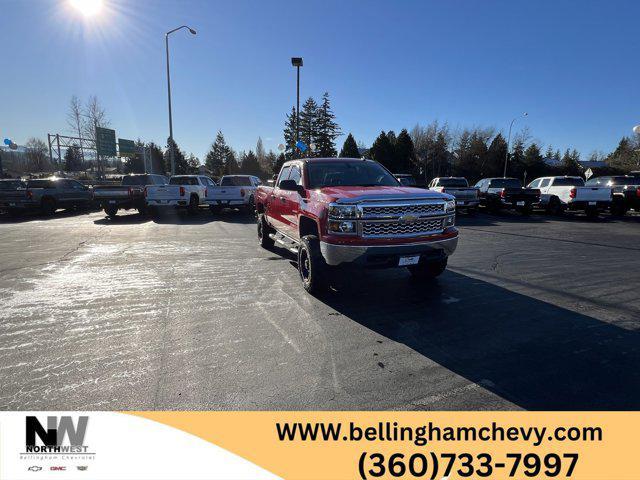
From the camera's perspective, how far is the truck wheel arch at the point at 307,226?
17.9 feet

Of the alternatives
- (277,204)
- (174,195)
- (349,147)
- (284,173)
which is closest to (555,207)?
(284,173)

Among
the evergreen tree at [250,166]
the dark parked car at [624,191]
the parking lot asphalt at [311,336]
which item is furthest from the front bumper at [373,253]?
the evergreen tree at [250,166]

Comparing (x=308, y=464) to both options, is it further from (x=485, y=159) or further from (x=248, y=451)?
(x=485, y=159)

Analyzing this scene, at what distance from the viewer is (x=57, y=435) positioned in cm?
242

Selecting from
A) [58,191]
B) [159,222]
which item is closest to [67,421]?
[159,222]

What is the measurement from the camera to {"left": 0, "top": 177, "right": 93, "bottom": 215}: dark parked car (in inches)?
637

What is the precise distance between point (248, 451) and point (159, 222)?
1429cm

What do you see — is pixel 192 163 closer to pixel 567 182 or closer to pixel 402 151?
pixel 402 151

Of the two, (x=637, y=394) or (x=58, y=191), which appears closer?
(x=637, y=394)

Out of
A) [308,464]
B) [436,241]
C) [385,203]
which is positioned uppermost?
[385,203]

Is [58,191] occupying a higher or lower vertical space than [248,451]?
higher

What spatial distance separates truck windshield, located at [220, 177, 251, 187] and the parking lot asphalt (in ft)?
32.9

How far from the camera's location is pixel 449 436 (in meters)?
2.45

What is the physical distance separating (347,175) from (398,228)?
174cm
